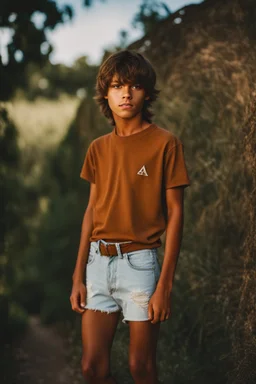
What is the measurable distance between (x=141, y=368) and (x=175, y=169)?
0.99 metres

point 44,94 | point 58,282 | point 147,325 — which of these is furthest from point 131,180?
point 44,94

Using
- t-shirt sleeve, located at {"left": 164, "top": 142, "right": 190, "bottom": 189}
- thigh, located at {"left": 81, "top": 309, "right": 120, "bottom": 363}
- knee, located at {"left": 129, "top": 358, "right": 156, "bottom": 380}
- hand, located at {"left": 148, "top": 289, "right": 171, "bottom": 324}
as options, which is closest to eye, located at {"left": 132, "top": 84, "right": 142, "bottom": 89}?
t-shirt sleeve, located at {"left": 164, "top": 142, "right": 190, "bottom": 189}

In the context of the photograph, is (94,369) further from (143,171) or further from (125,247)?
(143,171)

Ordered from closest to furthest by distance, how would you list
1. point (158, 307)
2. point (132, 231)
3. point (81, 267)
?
1. point (158, 307)
2. point (132, 231)
3. point (81, 267)

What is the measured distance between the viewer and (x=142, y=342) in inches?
95.7

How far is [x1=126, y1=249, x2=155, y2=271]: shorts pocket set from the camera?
248 cm

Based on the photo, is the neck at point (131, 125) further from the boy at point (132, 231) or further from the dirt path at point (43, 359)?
the dirt path at point (43, 359)

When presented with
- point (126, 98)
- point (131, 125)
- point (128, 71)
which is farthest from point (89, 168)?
point (128, 71)

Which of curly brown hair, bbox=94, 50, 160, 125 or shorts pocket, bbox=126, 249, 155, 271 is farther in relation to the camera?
curly brown hair, bbox=94, 50, 160, 125

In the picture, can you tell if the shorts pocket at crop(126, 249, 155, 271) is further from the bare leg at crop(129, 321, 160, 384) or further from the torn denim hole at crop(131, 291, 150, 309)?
the bare leg at crop(129, 321, 160, 384)

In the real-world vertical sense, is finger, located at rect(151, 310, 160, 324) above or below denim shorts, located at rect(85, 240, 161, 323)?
below

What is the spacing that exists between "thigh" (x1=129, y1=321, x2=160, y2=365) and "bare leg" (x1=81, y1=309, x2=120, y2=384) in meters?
0.16

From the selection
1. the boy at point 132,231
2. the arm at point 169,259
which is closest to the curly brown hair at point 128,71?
the boy at point 132,231

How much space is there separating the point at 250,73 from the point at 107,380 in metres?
2.34
